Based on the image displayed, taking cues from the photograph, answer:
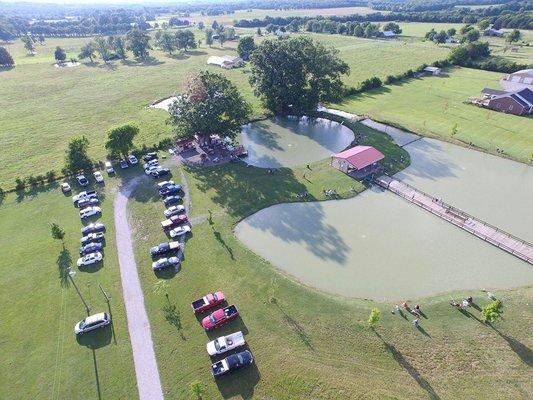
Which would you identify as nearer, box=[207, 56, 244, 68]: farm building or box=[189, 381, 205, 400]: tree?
box=[189, 381, 205, 400]: tree

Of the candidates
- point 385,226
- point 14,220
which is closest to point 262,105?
point 385,226

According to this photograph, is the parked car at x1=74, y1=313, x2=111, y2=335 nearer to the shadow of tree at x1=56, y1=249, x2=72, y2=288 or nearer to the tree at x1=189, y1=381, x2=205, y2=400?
the shadow of tree at x1=56, y1=249, x2=72, y2=288

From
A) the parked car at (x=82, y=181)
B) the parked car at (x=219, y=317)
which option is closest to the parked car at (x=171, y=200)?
the parked car at (x=82, y=181)

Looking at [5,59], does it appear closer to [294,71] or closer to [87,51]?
[87,51]

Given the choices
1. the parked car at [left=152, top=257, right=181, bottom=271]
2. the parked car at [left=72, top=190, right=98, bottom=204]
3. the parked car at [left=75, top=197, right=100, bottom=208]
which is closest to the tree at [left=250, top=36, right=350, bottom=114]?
the parked car at [left=72, top=190, right=98, bottom=204]

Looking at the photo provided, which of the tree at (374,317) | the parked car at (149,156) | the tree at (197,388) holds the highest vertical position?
the tree at (374,317)

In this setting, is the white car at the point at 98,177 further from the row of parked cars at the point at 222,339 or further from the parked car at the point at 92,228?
the row of parked cars at the point at 222,339
